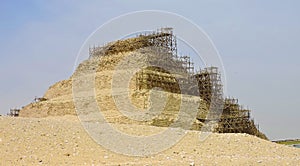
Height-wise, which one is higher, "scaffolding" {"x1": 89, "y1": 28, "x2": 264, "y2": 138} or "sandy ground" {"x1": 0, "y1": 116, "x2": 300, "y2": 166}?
"scaffolding" {"x1": 89, "y1": 28, "x2": 264, "y2": 138}

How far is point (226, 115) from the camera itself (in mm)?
38500

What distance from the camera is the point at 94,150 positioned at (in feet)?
49.8

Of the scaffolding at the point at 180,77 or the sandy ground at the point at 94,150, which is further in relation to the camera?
the scaffolding at the point at 180,77

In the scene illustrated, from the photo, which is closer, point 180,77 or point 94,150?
point 94,150

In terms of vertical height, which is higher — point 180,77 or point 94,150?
point 180,77

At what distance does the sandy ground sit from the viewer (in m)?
13.3

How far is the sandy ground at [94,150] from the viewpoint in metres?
13.3

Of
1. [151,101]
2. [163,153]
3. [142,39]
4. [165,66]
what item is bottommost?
[163,153]

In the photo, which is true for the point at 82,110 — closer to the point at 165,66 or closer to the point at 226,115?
the point at 165,66

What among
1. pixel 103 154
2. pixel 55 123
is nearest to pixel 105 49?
pixel 55 123

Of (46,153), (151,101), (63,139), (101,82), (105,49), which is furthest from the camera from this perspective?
(105,49)

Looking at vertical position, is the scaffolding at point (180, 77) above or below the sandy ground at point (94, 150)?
above

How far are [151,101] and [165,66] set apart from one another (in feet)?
22.7

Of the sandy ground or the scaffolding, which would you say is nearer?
the sandy ground
